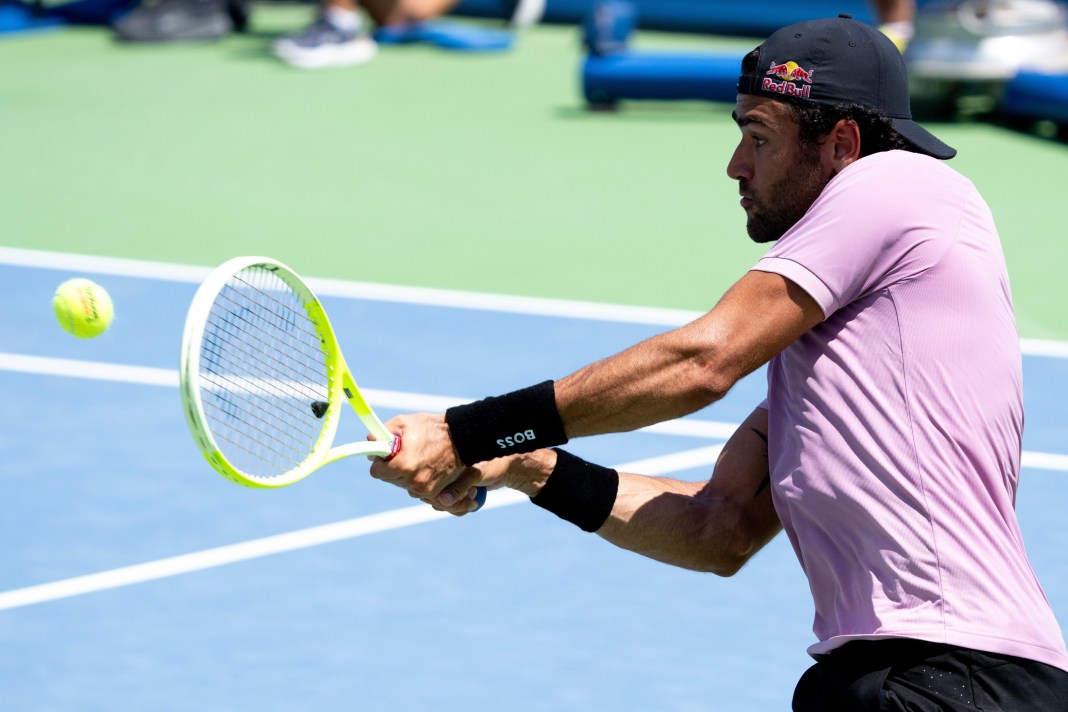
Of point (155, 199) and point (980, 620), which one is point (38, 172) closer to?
point (155, 199)

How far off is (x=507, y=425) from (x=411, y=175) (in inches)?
294

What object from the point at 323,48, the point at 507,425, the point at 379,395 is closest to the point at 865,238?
the point at 507,425

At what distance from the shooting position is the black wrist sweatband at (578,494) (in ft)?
11.6

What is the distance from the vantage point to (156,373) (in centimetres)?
696

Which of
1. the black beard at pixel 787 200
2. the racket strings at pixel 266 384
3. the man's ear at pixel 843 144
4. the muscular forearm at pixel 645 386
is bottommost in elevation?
the racket strings at pixel 266 384

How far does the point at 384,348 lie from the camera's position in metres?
7.23

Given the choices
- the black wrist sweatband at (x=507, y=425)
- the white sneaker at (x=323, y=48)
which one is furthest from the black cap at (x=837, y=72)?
the white sneaker at (x=323, y=48)

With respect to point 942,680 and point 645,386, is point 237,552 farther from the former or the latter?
point 942,680

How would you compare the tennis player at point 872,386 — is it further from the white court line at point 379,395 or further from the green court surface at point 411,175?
the green court surface at point 411,175

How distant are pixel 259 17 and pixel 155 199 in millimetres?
7316

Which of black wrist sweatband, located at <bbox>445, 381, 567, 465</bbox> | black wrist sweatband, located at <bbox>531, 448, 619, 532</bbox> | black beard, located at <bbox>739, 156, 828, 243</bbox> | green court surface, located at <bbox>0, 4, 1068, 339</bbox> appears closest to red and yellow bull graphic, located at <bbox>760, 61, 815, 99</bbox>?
black beard, located at <bbox>739, 156, 828, 243</bbox>

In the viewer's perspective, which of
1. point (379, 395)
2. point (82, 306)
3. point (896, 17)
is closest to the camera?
point (82, 306)

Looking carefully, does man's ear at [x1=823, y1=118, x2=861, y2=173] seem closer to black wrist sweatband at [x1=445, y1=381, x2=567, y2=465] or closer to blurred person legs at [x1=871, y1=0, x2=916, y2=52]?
black wrist sweatband at [x1=445, y1=381, x2=567, y2=465]

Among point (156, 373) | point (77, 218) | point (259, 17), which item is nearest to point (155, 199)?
point (77, 218)
